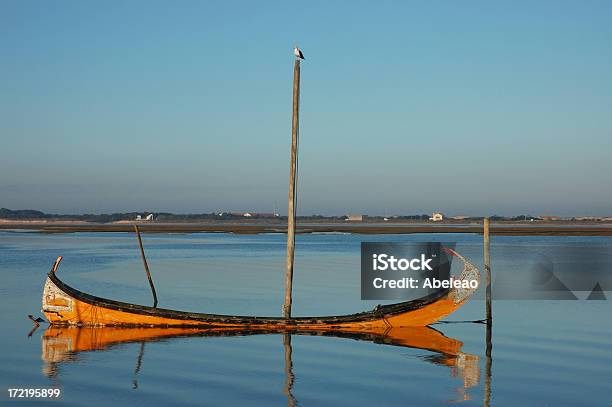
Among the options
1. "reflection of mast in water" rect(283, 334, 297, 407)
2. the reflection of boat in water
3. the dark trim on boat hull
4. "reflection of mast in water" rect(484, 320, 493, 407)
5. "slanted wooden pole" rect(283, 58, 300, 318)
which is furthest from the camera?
"slanted wooden pole" rect(283, 58, 300, 318)

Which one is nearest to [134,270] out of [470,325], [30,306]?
[30,306]

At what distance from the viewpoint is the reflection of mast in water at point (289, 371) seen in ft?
45.3

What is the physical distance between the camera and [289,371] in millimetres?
16469

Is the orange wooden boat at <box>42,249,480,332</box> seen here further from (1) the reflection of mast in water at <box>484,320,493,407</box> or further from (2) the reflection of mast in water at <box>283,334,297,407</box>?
(1) the reflection of mast in water at <box>484,320,493,407</box>

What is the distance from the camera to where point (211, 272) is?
43.2m

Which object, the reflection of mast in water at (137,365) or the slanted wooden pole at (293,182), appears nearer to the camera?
the reflection of mast in water at (137,365)

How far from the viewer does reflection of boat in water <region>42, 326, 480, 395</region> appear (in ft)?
58.7

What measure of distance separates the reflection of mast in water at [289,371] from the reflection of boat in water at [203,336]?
0.02m

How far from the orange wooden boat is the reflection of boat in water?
0.64 ft

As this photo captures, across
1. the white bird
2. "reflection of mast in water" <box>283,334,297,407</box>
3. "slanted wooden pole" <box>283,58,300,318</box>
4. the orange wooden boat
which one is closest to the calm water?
"reflection of mast in water" <box>283,334,297,407</box>

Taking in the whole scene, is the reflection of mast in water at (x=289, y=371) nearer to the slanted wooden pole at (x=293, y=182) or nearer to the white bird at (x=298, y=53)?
the slanted wooden pole at (x=293, y=182)

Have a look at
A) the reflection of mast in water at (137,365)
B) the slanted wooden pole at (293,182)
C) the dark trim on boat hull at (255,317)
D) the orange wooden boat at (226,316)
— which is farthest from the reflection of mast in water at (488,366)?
the reflection of mast in water at (137,365)

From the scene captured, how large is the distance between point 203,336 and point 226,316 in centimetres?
88

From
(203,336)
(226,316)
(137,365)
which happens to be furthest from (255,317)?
Result: (137,365)
